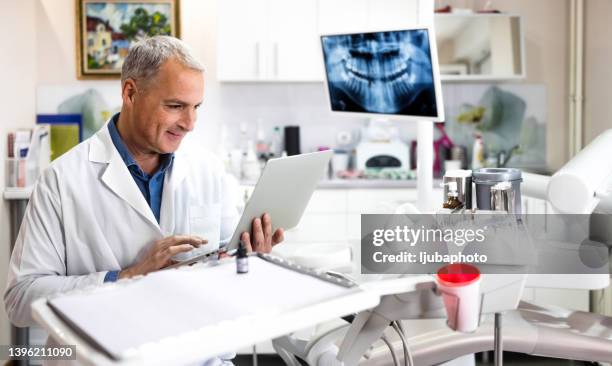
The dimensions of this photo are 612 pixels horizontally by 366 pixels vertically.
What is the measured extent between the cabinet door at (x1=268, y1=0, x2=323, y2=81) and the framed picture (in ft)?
2.16

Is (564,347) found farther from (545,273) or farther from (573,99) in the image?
(573,99)

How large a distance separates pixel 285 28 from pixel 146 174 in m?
2.47

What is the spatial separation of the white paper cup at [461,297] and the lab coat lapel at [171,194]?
2.95 ft

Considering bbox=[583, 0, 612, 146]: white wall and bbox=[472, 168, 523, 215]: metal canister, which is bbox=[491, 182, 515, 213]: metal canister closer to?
bbox=[472, 168, 523, 215]: metal canister

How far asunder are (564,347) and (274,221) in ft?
3.24

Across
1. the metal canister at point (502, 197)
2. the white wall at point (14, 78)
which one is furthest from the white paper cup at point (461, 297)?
the white wall at point (14, 78)

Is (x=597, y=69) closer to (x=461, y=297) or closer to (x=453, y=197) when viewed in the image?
(x=453, y=197)

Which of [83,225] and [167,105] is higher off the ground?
[167,105]

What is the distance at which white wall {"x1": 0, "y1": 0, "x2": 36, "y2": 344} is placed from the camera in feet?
12.1

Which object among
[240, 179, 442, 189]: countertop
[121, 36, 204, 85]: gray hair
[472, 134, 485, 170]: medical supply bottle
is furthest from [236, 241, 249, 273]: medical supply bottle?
[472, 134, 485, 170]: medical supply bottle

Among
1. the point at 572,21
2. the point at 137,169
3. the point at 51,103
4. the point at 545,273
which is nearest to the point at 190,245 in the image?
the point at 137,169

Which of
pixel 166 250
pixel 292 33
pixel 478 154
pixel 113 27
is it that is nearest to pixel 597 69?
A: pixel 478 154

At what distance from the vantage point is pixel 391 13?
13.6ft

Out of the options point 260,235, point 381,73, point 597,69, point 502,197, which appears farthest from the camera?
point 597,69
